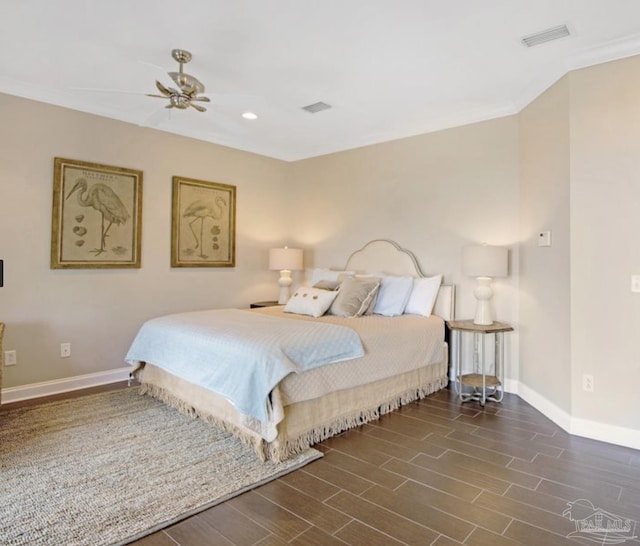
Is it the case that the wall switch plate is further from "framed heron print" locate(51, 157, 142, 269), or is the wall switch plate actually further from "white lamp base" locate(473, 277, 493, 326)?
"framed heron print" locate(51, 157, 142, 269)

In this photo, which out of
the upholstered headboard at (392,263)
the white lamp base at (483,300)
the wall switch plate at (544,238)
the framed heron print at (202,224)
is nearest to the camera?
the wall switch plate at (544,238)

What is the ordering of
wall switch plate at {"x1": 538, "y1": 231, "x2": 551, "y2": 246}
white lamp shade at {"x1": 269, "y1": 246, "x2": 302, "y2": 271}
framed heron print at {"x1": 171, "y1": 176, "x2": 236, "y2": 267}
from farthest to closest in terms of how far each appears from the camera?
white lamp shade at {"x1": 269, "y1": 246, "x2": 302, "y2": 271}
framed heron print at {"x1": 171, "y1": 176, "x2": 236, "y2": 267}
wall switch plate at {"x1": 538, "y1": 231, "x2": 551, "y2": 246}

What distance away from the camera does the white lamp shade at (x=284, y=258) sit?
521cm

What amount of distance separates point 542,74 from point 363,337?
8.10 feet

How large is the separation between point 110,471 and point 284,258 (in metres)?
3.24

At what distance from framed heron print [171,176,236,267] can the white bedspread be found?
1.32 m

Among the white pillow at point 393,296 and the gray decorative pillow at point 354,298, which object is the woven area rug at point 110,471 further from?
the white pillow at point 393,296

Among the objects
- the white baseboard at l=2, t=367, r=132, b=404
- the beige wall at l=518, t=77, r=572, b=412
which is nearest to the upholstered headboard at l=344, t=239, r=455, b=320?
the beige wall at l=518, t=77, r=572, b=412

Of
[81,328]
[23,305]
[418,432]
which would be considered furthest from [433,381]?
[23,305]

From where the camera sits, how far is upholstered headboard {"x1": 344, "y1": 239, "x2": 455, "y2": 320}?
4.19 m

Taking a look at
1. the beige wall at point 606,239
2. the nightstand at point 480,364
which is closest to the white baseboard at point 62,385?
the nightstand at point 480,364

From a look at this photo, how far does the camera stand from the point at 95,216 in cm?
395

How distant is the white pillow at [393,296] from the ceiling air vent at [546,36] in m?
2.26

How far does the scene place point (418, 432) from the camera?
297 centimetres
